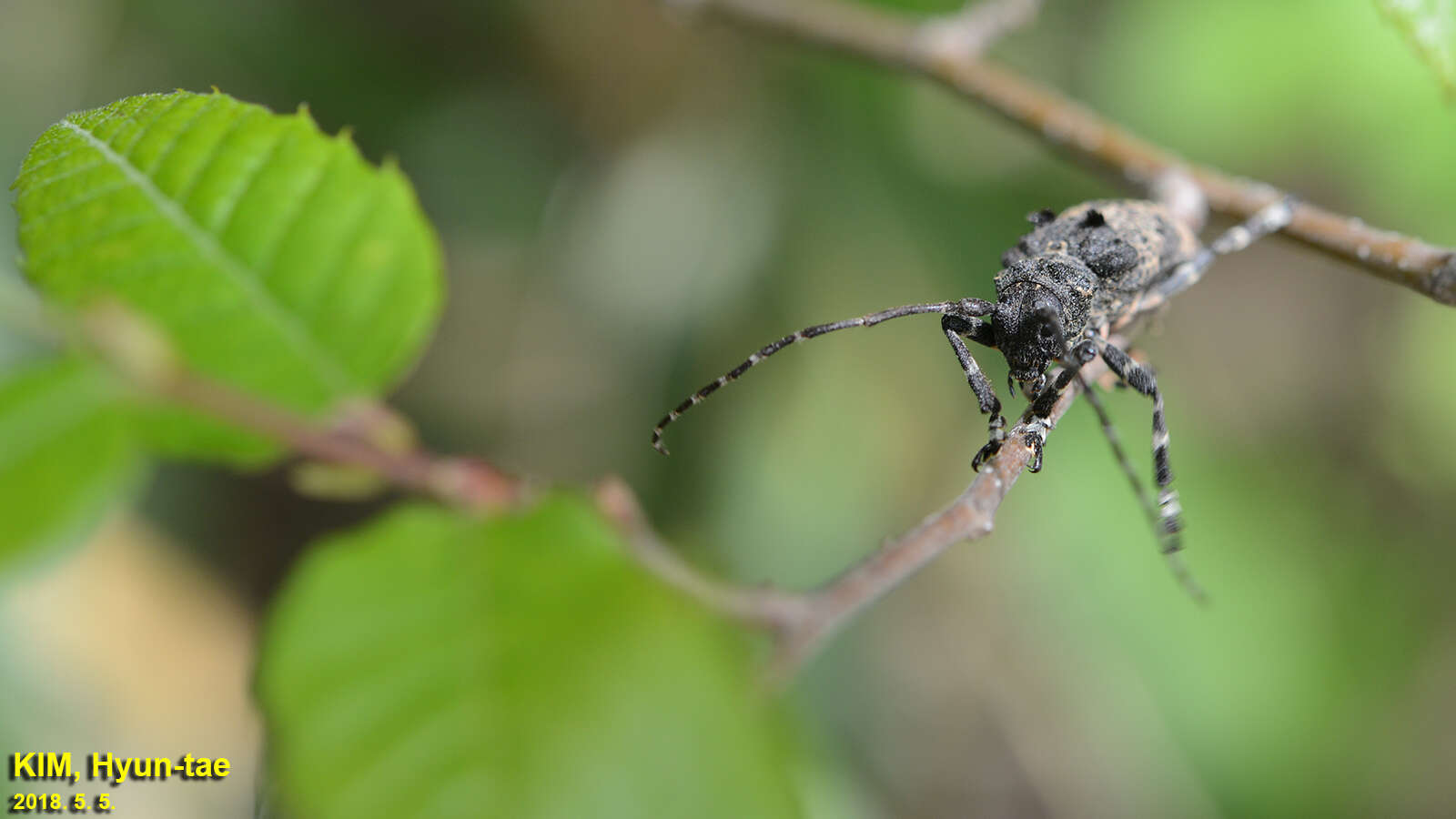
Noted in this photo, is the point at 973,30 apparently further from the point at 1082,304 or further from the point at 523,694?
the point at 523,694

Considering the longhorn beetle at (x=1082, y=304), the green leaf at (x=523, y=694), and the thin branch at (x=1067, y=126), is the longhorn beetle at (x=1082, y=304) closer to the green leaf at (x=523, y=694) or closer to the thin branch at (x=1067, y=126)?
the thin branch at (x=1067, y=126)

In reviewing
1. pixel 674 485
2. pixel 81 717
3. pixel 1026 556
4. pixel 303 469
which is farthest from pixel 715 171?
pixel 303 469

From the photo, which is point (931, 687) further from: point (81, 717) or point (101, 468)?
point (101, 468)

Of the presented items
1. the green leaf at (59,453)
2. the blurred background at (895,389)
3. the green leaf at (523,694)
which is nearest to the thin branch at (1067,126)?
the blurred background at (895,389)

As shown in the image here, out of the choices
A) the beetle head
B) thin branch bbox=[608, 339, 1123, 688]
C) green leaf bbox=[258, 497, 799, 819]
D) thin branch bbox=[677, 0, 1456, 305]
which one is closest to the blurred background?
thin branch bbox=[677, 0, 1456, 305]

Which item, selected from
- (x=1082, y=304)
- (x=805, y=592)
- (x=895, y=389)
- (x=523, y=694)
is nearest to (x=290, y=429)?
(x=523, y=694)
